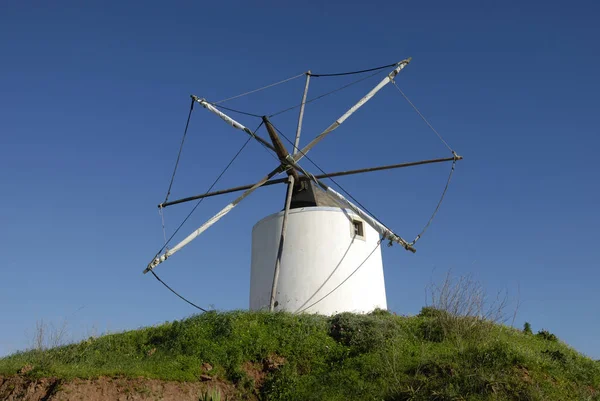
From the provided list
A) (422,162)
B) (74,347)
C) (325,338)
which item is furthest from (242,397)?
(422,162)

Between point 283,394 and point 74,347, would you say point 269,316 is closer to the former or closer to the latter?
point 283,394

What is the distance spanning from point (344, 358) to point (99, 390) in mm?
6344

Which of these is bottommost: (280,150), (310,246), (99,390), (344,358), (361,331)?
(99,390)

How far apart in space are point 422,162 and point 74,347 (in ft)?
44.8

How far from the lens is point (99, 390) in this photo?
13.3 m

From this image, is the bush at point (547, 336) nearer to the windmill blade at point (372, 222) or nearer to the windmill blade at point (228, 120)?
the windmill blade at point (372, 222)

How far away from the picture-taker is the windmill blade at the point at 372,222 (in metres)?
21.2

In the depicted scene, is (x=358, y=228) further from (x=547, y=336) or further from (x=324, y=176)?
(x=547, y=336)

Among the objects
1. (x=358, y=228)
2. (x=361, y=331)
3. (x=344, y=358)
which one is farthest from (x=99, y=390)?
(x=358, y=228)

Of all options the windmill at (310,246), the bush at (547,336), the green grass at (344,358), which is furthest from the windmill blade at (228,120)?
the bush at (547,336)

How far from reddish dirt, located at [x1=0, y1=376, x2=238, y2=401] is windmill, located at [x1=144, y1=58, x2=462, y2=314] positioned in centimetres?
557

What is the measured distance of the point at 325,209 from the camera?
20781 millimetres

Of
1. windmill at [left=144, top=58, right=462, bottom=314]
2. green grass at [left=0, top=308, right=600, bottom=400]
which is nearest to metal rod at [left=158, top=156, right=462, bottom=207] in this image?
windmill at [left=144, top=58, right=462, bottom=314]

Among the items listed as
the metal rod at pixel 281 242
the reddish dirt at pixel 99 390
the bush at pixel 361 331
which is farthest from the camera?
the metal rod at pixel 281 242
